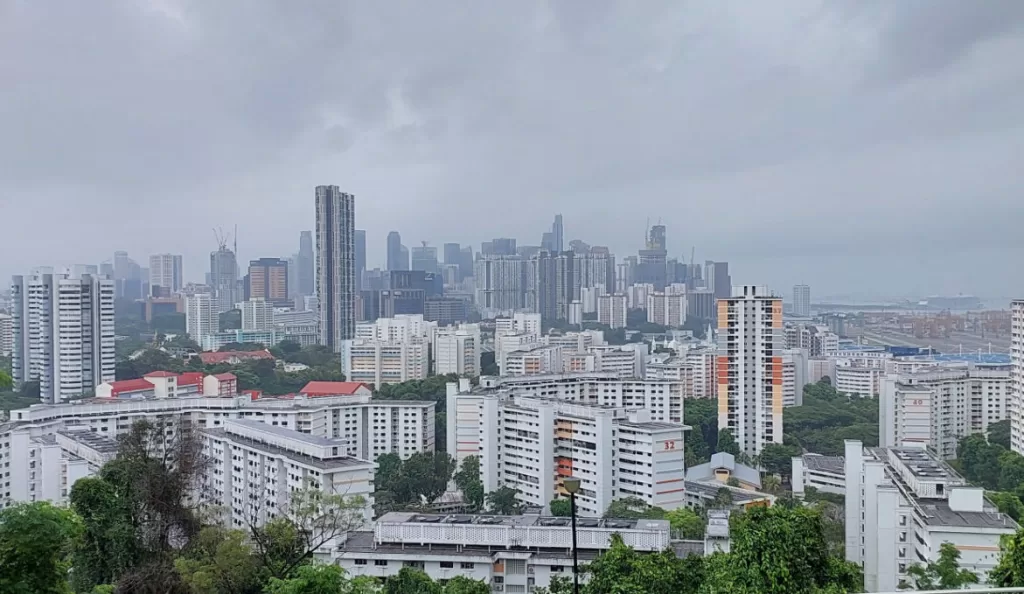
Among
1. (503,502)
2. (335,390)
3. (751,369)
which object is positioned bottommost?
(503,502)

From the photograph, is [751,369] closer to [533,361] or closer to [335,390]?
[533,361]

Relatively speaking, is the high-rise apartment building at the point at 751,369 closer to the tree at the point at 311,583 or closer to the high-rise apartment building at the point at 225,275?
the tree at the point at 311,583

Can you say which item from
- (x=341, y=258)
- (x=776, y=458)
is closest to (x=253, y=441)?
(x=776, y=458)

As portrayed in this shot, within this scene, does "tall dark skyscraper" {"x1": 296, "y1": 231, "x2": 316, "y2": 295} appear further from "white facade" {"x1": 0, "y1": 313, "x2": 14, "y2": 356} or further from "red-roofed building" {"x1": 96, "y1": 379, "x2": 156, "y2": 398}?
"red-roofed building" {"x1": 96, "y1": 379, "x2": 156, "y2": 398}

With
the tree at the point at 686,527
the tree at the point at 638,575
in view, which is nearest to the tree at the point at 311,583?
the tree at the point at 638,575

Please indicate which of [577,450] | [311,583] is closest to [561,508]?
[577,450]
